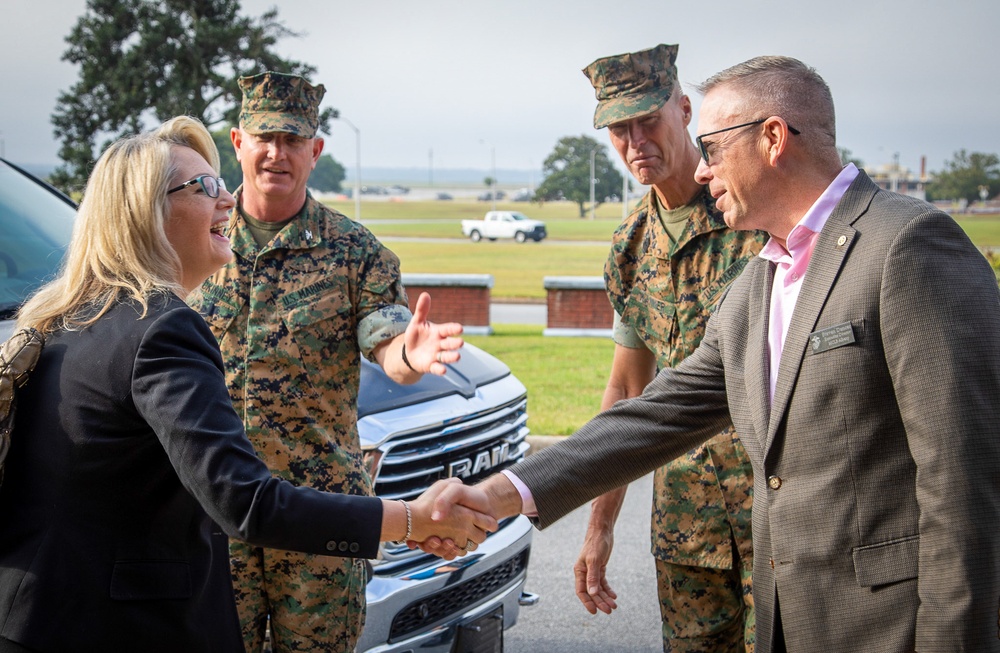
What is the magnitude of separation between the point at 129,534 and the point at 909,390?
166 centimetres

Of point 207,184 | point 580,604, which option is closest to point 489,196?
point 580,604

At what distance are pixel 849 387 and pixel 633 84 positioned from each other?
1.65 meters

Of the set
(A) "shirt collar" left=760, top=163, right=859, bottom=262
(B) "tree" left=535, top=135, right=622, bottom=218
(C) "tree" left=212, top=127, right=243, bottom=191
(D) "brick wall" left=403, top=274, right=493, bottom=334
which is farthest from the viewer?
(B) "tree" left=535, top=135, right=622, bottom=218

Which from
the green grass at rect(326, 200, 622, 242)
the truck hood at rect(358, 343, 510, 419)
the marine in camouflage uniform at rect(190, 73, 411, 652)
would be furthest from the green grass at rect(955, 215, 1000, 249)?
the marine in camouflage uniform at rect(190, 73, 411, 652)

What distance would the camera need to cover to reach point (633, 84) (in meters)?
3.40

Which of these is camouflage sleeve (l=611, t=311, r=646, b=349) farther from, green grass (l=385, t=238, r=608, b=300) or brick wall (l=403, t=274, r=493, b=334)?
green grass (l=385, t=238, r=608, b=300)

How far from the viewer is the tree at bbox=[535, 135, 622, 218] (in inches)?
1808

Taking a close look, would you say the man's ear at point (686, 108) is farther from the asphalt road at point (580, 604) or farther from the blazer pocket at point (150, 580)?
the asphalt road at point (580, 604)

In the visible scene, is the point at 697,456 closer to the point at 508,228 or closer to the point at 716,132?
the point at 716,132

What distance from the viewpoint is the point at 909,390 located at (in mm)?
1994

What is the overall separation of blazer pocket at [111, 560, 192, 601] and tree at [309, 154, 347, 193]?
238 feet

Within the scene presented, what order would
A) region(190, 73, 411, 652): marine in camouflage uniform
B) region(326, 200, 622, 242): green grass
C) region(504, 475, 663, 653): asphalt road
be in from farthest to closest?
region(326, 200, 622, 242): green grass, region(504, 475, 663, 653): asphalt road, region(190, 73, 411, 652): marine in camouflage uniform

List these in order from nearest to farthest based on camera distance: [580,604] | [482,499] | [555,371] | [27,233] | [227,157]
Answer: [482,499] → [27,233] → [580,604] → [555,371] → [227,157]

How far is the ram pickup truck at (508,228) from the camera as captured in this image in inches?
2153
